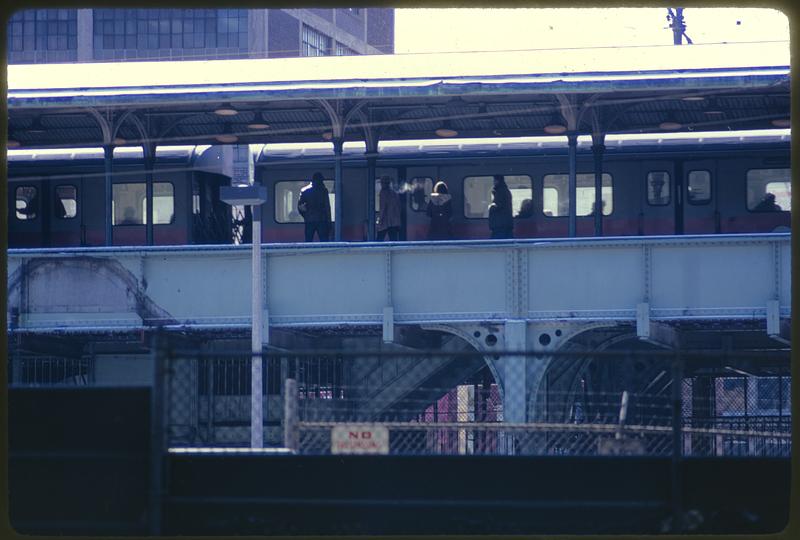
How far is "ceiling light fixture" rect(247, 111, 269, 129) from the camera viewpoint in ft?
86.0

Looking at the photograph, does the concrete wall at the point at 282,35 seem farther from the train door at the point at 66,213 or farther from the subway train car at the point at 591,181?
the subway train car at the point at 591,181

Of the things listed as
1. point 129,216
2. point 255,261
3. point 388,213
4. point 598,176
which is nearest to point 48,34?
point 129,216

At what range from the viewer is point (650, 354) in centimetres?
981

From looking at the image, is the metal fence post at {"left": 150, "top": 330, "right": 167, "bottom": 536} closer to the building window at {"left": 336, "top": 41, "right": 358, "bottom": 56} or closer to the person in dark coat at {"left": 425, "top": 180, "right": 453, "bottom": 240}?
the person in dark coat at {"left": 425, "top": 180, "right": 453, "bottom": 240}

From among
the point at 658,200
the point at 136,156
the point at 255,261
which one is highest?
the point at 136,156

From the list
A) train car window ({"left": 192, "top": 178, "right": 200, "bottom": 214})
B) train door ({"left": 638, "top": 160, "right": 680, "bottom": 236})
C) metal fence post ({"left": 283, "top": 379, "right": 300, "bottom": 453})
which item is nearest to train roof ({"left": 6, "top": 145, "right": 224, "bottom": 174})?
train car window ({"left": 192, "top": 178, "right": 200, "bottom": 214})

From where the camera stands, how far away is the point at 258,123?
26.5 meters

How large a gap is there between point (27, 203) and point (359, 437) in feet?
59.0

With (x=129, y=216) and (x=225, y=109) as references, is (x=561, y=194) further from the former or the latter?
(x=129, y=216)

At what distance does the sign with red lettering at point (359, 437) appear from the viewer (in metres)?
12.4

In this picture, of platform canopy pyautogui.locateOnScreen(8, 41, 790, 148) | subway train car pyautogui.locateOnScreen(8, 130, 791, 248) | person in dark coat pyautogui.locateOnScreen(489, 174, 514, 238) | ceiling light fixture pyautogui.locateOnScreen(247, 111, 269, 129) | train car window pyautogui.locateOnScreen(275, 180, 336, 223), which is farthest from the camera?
train car window pyautogui.locateOnScreen(275, 180, 336, 223)

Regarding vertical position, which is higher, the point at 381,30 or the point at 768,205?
the point at 381,30

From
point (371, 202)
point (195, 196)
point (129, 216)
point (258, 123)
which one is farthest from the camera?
point (129, 216)

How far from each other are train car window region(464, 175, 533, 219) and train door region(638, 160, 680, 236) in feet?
7.23
